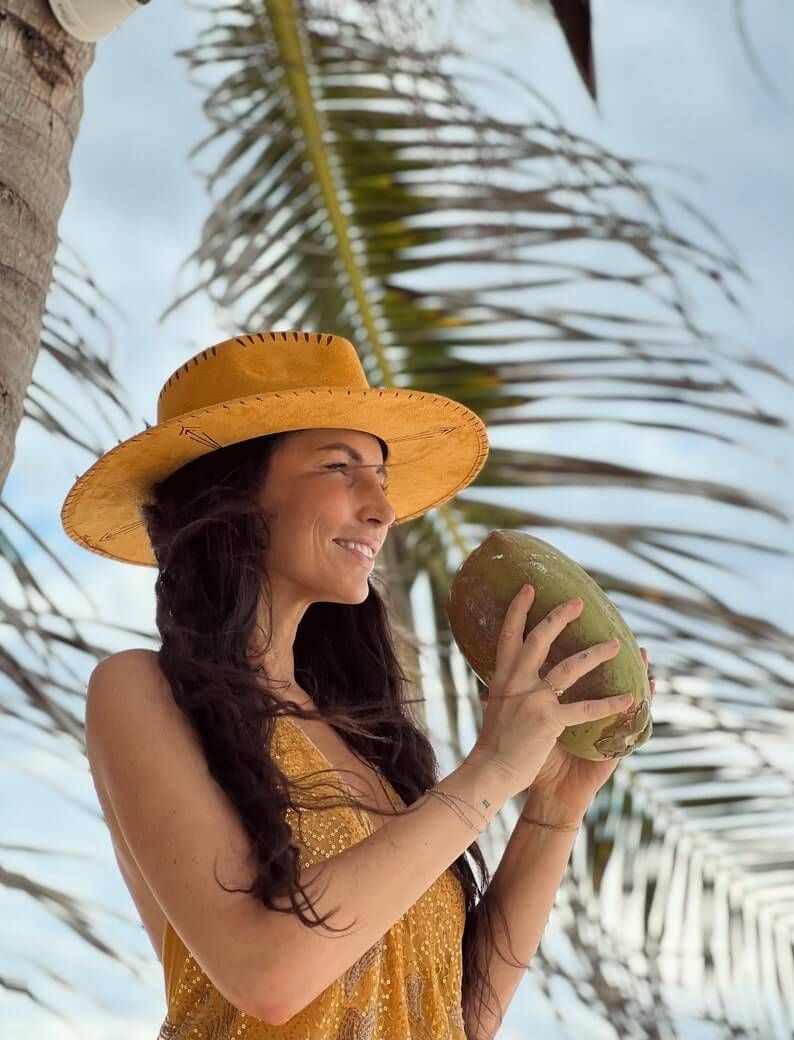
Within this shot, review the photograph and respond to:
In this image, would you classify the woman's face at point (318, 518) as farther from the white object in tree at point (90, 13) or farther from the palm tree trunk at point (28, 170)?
the white object in tree at point (90, 13)

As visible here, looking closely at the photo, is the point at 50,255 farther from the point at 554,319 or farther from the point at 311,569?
the point at 554,319

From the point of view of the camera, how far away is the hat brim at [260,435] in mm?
2076

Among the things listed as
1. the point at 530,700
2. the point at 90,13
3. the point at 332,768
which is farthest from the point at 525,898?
the point at 90,13

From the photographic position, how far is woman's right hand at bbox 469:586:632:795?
1.80 meters

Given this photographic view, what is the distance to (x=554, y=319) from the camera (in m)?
3.53

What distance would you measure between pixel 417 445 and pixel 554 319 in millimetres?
1255

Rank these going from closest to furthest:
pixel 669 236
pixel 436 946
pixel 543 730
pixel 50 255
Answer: pixel 543 730
pixel 436 946
pixel 50 255
pixel 669 236

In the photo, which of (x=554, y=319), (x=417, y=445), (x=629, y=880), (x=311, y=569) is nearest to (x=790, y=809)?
(x=629, y=880)

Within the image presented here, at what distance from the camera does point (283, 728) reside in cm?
203

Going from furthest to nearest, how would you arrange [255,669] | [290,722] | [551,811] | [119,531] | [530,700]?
[119,531] < [551,811] < [290,722] < [255,669] < [530,700]

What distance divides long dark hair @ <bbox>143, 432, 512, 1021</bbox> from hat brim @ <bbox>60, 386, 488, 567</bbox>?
43mm

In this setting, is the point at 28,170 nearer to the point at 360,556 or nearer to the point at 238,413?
the point at 238,413

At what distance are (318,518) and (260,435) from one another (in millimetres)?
162

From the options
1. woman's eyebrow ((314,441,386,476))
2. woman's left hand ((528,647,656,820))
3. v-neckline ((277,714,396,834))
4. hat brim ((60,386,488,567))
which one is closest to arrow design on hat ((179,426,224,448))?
hat brim ((60,386,488,567))
